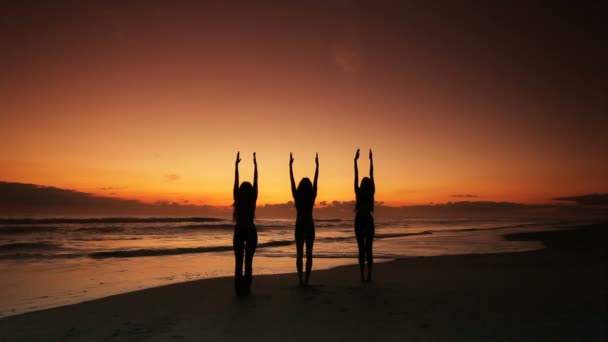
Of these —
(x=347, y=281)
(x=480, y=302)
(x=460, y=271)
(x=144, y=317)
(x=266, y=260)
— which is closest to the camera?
(x=144, y=317)

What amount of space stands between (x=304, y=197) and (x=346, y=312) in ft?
8.99

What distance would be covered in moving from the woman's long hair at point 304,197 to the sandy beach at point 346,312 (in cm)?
170

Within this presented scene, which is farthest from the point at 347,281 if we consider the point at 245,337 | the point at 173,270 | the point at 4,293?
the point at 4,293

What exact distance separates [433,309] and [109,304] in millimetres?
5702

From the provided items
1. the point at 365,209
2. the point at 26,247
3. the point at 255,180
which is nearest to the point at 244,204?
the point at 255,180

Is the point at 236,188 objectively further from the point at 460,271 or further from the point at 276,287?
the point at 460,271

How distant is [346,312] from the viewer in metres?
6.60

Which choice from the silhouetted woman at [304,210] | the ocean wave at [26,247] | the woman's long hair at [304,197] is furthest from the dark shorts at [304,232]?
the ocean wave at [26,247]

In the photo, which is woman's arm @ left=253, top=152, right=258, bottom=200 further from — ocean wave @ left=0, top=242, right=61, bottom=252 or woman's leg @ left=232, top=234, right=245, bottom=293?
ocean wave @ left=0, top=242, right=61, bottom=252

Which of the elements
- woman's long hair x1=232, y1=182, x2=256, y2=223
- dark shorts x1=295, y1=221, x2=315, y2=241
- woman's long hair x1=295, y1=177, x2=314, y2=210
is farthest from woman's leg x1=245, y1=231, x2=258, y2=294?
woman's long hair x1=295, y1=177, x2=314, y2=210

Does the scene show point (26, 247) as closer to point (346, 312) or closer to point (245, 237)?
point (245, 237)

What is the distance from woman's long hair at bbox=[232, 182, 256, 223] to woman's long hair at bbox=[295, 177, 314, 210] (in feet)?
3.37

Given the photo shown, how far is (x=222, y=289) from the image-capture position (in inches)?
350

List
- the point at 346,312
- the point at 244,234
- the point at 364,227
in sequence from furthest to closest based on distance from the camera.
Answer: the point at 364,227 → the point at 244,234 → the point at 346,312
